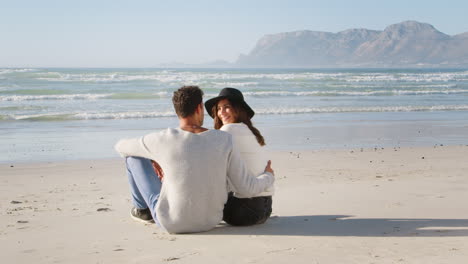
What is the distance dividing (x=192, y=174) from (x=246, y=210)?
2.15ft

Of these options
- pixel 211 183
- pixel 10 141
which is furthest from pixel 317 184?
pixel 10 141

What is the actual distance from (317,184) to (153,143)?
355 centimetres

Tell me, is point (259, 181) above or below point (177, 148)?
below

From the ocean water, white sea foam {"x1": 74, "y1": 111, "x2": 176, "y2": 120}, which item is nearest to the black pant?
the ocean water

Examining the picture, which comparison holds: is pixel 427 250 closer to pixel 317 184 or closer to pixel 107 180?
pixel 317 184

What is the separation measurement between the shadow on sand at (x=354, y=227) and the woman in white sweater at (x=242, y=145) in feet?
0.39

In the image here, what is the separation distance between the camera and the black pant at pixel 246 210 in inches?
194

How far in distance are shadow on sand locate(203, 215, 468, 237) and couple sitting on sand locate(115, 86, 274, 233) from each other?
15 cm

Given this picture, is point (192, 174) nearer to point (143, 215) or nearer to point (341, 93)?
point (143, 215)

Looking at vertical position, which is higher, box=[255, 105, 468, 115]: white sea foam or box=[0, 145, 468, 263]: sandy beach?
box=[0, 145, 468, 263]: sandy beach

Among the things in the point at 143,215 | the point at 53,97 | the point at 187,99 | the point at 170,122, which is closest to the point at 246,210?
the point at 143,215

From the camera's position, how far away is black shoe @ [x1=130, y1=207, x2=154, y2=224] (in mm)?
5165

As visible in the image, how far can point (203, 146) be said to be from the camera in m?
4.51

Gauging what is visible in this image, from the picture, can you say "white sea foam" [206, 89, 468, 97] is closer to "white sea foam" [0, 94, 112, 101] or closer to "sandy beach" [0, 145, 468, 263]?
"white sea foam" [0, 94, 112, 101]
